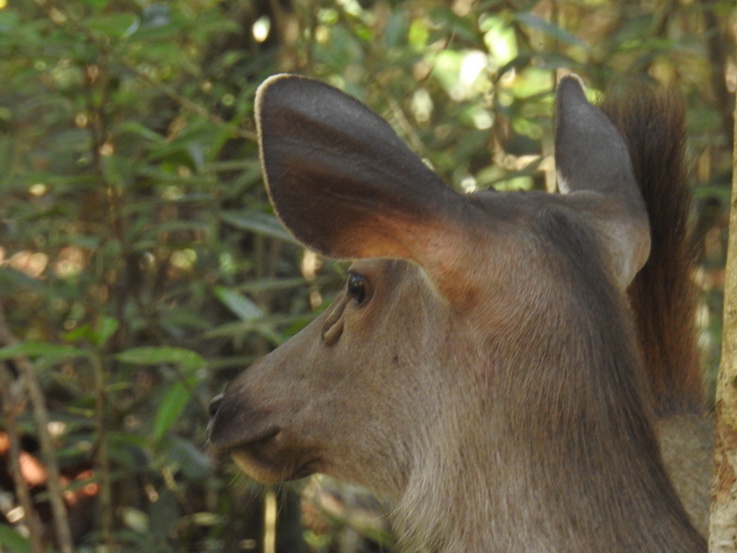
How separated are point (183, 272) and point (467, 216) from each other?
10.8 feet

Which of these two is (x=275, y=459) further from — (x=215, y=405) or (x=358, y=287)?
(x=358, y=287)

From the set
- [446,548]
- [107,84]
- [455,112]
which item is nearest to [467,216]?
[446,548]

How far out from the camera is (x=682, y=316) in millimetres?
2977

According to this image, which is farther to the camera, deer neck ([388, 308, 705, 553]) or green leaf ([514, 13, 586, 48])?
green leaf ([514, 13, 586, 48])

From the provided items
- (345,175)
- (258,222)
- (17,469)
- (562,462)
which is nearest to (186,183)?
(258,222)

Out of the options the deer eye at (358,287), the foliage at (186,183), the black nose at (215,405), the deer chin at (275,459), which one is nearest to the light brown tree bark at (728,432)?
the deer eye at (358,287)

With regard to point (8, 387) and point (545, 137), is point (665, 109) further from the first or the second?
point (8, 387)

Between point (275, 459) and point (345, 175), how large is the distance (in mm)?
852

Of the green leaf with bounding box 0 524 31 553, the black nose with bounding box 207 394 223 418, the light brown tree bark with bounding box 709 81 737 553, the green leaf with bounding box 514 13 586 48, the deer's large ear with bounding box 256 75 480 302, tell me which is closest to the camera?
the light brown tree bark with bounding box 709 81 737 553

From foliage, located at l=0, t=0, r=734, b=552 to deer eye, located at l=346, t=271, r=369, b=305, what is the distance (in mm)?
755

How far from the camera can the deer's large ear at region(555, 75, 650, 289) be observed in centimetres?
248

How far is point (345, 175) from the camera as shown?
2.17 m

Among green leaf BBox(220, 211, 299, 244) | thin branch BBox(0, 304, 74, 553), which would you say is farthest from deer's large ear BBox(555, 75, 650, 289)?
thin branch BBox(0, 304, 74, 553)

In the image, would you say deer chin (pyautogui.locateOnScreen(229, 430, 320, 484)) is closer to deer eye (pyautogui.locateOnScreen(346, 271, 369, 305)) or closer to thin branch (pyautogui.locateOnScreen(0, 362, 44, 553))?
deer eye (pyautogui.locateOnScreen(346, 271, 369, 305))
